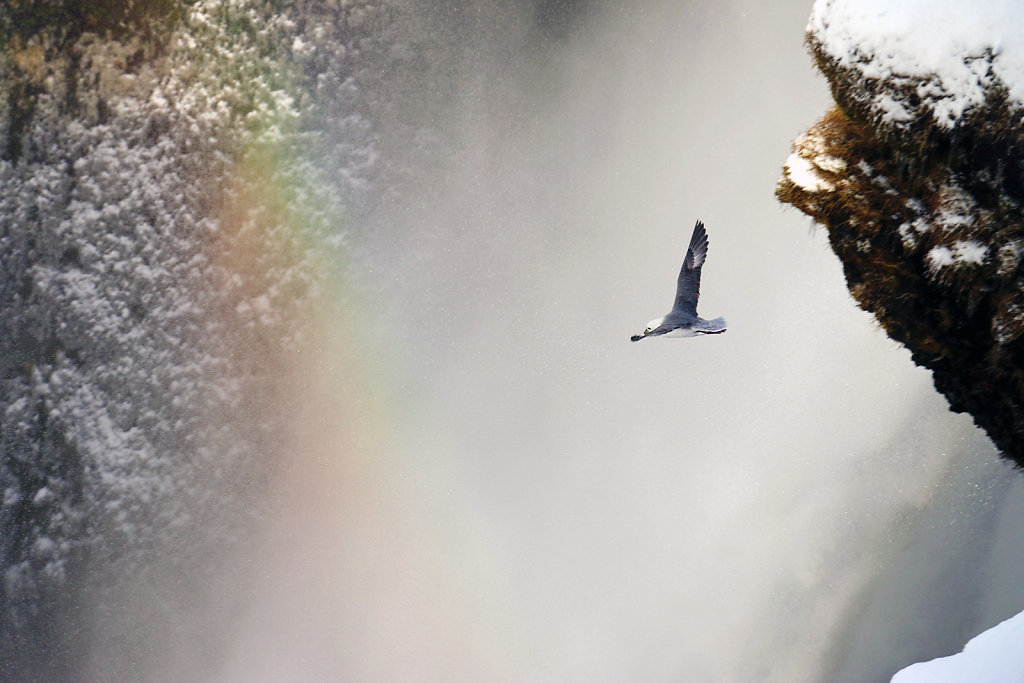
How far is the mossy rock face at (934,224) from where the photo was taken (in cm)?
327

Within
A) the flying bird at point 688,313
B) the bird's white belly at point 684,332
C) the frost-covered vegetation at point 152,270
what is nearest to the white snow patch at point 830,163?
the flying bird at point 688,313

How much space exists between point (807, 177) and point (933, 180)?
22.7 inches

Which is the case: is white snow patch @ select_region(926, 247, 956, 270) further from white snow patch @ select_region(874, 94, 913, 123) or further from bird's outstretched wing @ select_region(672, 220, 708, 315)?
bird's outstretched wing @ select_region(672, 220, 708, 315)

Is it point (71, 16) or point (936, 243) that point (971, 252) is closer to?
point (936, 243)

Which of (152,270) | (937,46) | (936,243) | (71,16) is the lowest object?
(936,243)

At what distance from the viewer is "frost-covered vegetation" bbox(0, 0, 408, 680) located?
11.2 meters

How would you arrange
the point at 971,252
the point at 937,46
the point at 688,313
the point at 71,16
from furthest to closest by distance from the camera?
the point at 71,16, the point at 688,313, the point at 971,252, the point at 937,46

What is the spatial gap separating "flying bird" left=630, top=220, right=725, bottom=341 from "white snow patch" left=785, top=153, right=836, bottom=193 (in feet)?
3.11

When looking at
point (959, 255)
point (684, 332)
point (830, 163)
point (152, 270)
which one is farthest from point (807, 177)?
point (152, 270)

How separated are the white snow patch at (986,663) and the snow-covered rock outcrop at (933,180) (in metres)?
1.39

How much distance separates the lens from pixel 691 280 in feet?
16.3

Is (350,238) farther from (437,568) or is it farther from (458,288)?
(437,568)

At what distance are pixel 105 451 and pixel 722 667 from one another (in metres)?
9.41

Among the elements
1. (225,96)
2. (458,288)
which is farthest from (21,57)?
(458,288)
